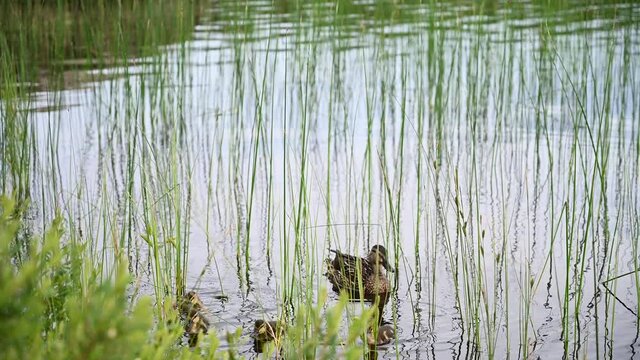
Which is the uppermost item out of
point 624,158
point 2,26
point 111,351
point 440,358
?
point 2,26

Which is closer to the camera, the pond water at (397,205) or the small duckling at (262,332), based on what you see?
the small duckling at (262,332)

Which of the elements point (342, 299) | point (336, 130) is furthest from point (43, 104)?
point (342, 299)

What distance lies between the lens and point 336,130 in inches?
225

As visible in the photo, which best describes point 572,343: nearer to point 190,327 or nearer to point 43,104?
point 190,327

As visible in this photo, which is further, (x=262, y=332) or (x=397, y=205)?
(x=397, y=205)

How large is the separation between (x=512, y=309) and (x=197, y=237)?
1.54 meters

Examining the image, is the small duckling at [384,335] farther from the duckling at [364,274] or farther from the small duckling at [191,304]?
the small duckling at [191,304]

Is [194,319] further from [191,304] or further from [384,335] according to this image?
[384,335]

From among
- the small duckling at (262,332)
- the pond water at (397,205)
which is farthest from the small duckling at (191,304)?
the small duckling at (262,332)

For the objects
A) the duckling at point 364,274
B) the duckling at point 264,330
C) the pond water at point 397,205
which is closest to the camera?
the duckling at point 264,330

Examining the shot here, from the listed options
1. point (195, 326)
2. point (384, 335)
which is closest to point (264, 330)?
point (195, 326)

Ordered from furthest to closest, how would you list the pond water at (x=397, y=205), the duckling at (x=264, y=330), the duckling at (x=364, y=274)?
the duckling at (x=364, y=274)
the pond water at (x=397, y=205)
the duckling at (x=264, y=330)

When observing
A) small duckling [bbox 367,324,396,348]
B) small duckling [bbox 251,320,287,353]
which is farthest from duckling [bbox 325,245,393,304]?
small duckling [bbox 251,320,287,353]

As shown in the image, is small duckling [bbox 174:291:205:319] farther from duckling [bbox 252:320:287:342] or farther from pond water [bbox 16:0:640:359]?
duckling [bbox 252:320:287:342]
